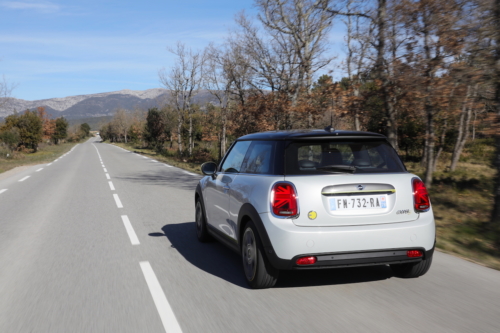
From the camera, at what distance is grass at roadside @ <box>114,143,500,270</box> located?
19.1 feet

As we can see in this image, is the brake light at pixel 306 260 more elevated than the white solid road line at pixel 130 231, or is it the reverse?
the brake light at pixel 306 260

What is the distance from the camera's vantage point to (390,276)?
4.69 m

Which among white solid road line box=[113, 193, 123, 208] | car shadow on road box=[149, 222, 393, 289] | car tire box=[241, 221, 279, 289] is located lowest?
→ white solid road line box=[113, 193, 123, 208]

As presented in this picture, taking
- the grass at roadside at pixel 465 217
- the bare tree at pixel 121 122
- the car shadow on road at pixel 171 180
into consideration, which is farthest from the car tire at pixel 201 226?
the bare tree at pixel 121 122

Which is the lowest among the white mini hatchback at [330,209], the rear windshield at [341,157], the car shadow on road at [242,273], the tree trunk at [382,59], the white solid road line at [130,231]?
the white solid road line at [130,231]

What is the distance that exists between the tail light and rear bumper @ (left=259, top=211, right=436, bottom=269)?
248 millimetres

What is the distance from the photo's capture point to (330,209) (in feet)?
12.9

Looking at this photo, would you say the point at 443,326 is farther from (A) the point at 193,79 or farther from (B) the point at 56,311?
(A) the point at 193,79

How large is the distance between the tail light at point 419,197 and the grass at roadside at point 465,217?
1654 millimetres

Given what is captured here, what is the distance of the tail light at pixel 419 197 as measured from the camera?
163 inches

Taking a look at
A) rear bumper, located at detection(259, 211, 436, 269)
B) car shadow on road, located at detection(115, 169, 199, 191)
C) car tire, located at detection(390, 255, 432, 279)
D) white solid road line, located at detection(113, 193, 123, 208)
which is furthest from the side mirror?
car shadow on road, located at detection(115, 169, 199, 191)

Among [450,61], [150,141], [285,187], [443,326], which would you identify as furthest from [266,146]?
[150,141]

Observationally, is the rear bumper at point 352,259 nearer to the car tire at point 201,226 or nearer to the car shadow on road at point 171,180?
the car tire at point 201,226

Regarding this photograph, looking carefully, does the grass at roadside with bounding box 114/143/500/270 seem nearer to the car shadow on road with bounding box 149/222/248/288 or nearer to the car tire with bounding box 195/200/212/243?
the car shadow on road with bounding box 149/222/248/288
